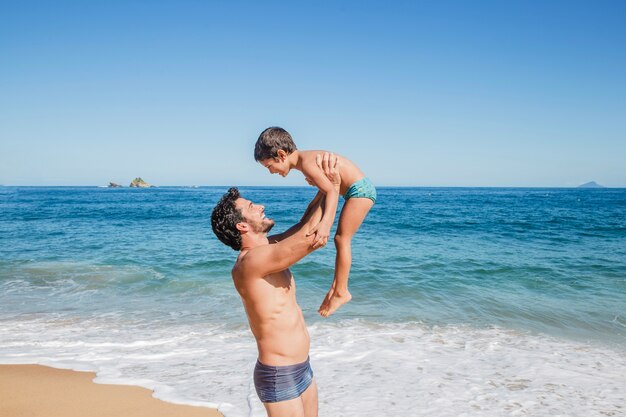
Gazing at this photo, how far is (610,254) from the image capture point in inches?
643

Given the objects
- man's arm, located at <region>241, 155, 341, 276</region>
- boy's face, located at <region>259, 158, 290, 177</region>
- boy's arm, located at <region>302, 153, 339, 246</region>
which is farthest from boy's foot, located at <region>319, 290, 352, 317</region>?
boy's face, located at <region>259, 158, 290, 177</region>

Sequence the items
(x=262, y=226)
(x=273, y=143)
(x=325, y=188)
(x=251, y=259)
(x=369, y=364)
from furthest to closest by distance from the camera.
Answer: (x=369, y=364), (x=273, y=143), (x=262, y=226), (x=325, y=188), (x=251, y=259)

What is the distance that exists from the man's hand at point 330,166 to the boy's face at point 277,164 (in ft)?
0.93

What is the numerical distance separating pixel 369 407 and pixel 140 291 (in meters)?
7.41

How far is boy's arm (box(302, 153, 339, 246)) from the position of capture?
101 inches

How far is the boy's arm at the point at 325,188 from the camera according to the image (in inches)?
101

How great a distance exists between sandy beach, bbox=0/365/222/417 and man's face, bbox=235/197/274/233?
2664 millimetres

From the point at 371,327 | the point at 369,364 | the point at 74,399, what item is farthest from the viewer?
the point at 371,327

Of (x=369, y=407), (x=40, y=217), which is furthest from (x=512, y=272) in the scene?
(x=40, y=217)

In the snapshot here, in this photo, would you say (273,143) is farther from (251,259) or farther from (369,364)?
(369,364)

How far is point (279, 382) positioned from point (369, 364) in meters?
3.52

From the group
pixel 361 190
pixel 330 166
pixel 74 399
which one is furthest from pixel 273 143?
pixel 74 399

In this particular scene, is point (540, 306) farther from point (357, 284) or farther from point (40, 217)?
point (40, 217)

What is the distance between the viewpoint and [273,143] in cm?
325
